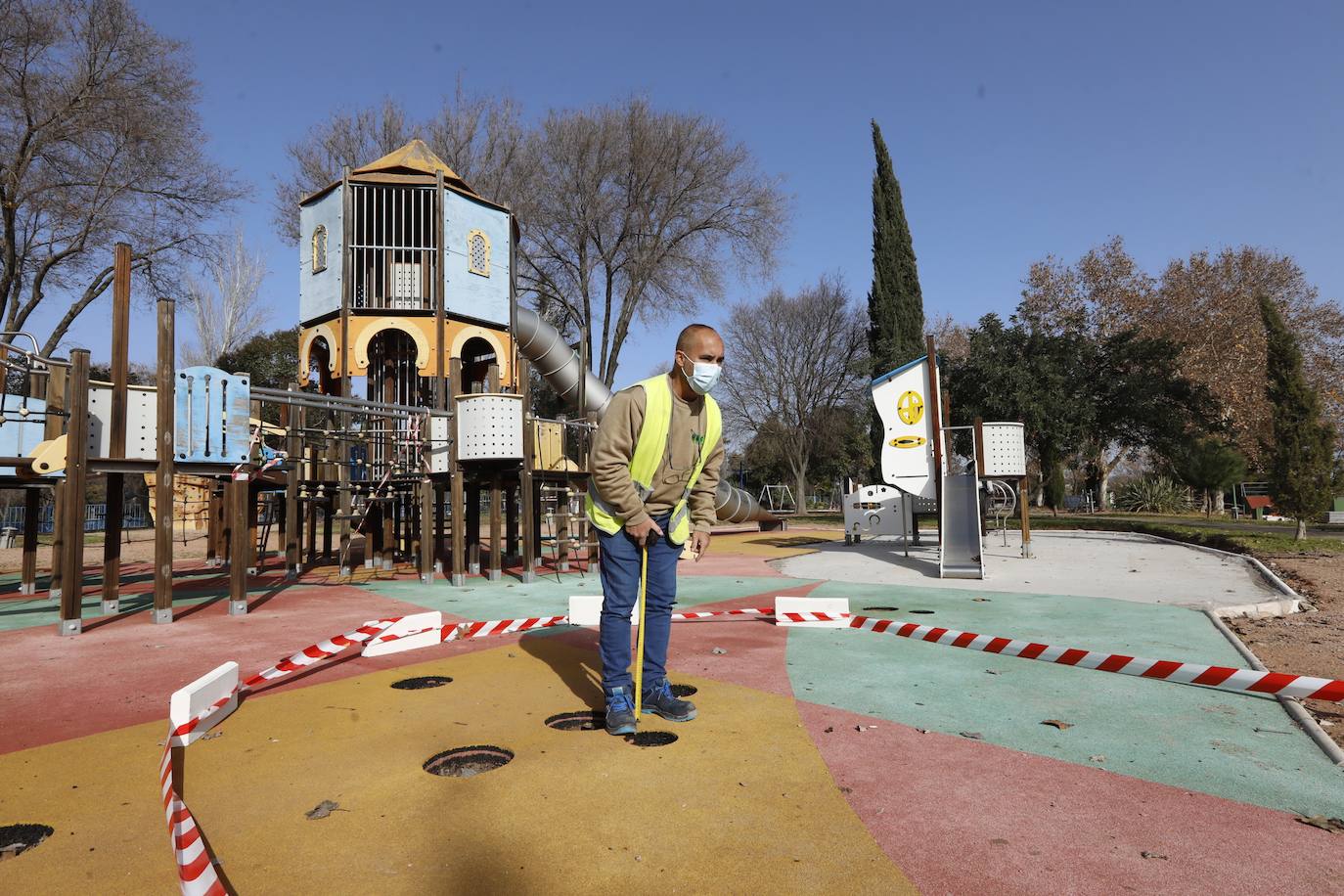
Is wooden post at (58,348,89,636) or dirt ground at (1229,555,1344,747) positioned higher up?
wooden post at (58,348,89,636)

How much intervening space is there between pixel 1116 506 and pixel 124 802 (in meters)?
42.9

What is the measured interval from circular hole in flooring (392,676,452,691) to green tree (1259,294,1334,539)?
19672 mm

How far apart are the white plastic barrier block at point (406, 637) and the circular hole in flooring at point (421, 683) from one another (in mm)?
920

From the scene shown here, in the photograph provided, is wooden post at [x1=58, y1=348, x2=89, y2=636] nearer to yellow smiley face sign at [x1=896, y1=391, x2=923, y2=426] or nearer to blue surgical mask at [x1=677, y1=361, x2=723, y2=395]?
blue surgical mask at [x1=677, y1=361, x2=723, y2=395]

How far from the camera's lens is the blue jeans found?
3.81 meters

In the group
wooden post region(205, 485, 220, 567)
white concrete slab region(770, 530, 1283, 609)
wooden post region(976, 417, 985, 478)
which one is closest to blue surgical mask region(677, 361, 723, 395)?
white concrete slab region(770, 530, 1283, 609)

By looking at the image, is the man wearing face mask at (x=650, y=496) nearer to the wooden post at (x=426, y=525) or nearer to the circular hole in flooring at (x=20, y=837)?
the circular hole in flooring at (x=20, y=837)

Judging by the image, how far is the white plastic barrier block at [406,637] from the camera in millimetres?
5727

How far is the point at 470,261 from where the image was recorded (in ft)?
43.3

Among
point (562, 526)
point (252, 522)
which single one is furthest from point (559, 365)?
point (252, 522)

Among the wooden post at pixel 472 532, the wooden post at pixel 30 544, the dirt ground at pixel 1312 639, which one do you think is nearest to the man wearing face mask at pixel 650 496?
the dirt ground at pixel 1312 639

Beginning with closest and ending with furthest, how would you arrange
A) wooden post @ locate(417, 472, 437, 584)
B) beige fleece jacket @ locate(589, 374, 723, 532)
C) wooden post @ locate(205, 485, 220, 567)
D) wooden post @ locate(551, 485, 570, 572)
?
1. beige fleece jacket @ locate(589, 374, 723, 532)
2. wooden post @ locate(417, 472, 437, 584)
3. wooden post @ locate(551, 485, 570, 572)
4. wooden post @ locate(205, 485, 220, 567)

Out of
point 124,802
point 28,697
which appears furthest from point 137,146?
point 124,802

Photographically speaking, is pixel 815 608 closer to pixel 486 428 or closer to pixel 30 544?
pixel 486 428
